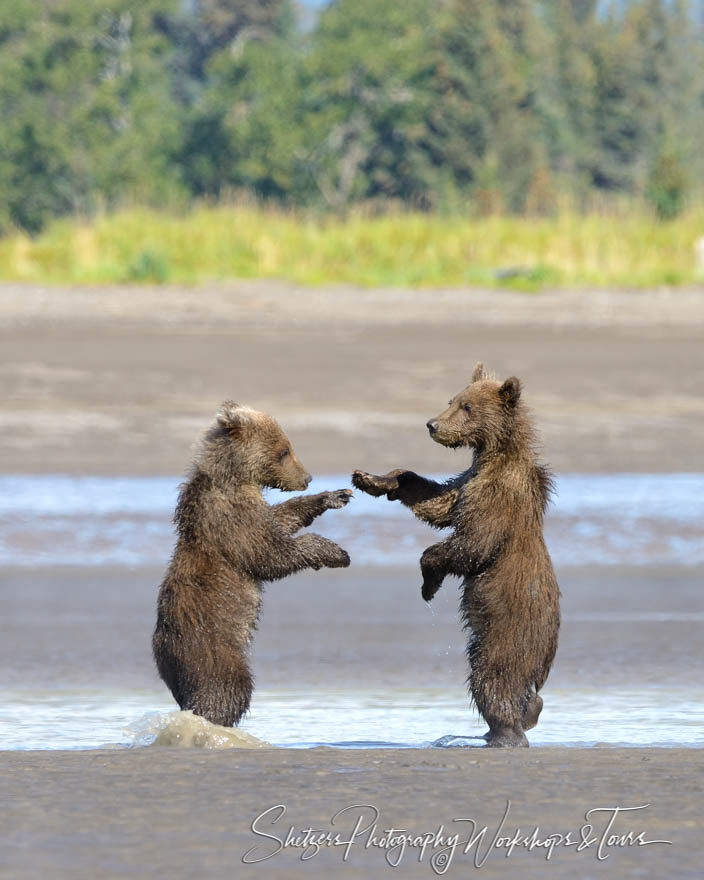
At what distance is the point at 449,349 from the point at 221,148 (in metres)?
28.3

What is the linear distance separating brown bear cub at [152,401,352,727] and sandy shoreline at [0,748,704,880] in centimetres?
80

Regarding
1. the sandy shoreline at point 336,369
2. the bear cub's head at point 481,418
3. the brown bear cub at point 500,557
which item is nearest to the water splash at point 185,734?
the brown bear cub at point 500,557

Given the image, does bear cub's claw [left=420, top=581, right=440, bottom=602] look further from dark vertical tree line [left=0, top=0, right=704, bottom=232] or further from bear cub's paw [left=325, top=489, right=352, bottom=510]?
dark vertical tree line [left=0, top=0, right=704, bottom=232]

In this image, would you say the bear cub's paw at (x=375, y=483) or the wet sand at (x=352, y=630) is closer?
the bear cub's paw at (x=375, y=483)

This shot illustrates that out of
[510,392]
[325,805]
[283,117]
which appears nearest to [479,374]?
[510,392]

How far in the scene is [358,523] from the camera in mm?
10227

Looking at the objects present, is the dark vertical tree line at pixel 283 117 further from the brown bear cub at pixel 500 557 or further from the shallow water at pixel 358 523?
the brown bear cub at pixel 500 557

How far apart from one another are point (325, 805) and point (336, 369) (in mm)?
13176

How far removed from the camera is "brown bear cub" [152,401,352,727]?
5.54m

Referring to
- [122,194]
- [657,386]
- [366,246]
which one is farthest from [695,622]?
[122,194]

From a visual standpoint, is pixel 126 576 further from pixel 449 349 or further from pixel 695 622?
pixel 449 349

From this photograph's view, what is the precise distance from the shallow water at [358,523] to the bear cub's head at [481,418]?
335 cm

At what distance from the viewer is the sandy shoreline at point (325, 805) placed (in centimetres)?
359

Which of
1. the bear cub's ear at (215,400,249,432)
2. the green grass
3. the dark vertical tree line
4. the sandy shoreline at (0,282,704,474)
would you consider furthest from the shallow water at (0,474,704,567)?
the dark vertical tree line
